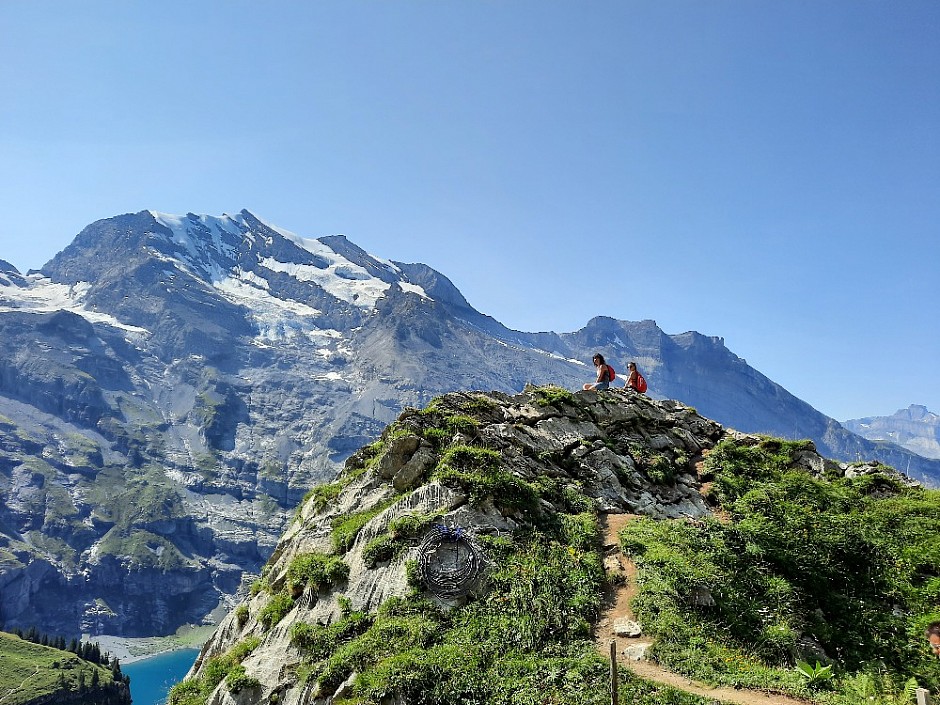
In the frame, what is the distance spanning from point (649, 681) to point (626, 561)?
7.45 metres

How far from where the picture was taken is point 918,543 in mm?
24062

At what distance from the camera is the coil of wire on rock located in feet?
63.4

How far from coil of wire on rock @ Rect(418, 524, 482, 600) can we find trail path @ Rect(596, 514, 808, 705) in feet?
14.3

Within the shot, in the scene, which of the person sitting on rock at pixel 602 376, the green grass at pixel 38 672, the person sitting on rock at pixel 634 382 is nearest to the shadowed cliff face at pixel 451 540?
the person sitting on rock at pixel 602 376

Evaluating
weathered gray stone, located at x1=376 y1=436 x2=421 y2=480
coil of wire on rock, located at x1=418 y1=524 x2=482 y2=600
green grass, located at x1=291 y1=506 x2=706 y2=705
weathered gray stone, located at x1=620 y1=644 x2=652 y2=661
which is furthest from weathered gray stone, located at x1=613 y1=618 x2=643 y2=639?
weathered gray stone, located at x1=376 y1=436 x2=421 y2=480

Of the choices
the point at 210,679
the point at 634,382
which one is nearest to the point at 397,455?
the point at 210,679

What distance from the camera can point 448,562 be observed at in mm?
20078

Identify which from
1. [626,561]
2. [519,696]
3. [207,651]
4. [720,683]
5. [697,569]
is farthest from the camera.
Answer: [207,651]

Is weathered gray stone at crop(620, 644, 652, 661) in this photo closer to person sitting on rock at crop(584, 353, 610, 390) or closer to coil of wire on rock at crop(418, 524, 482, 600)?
coil of wire on rock at crop(418, 524, 482, 600)

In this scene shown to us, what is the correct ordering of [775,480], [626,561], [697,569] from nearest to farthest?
[697,569] < [626,561] < [775,480]

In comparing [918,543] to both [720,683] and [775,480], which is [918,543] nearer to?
[775,480]

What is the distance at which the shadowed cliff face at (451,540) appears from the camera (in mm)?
17875

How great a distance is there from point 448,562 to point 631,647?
622 centimetres

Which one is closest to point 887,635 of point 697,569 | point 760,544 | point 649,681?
point 760,544
